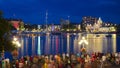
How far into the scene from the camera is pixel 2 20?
15.2 meters

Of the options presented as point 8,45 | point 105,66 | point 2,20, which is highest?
point 2,20

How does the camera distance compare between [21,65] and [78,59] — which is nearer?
[21,65]

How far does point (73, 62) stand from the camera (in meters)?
27.0

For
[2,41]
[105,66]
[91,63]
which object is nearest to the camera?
[2,41]

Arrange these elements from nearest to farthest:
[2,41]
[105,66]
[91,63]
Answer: [2,41] → [91,63] → [105,66]

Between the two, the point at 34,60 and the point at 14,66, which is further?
the point at 34,60

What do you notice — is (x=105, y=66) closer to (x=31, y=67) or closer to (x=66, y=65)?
(x=66, y=65)

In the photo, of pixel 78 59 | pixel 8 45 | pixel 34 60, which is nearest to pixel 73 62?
pixel 78 59

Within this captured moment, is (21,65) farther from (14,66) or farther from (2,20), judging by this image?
(2,20)

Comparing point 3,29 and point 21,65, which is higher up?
point 3,29

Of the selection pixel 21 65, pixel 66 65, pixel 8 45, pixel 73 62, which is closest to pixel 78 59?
pixel 73 62

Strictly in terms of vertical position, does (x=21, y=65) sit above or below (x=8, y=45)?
below

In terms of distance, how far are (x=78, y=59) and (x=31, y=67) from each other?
4.08 meters

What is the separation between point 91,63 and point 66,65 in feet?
5.85
